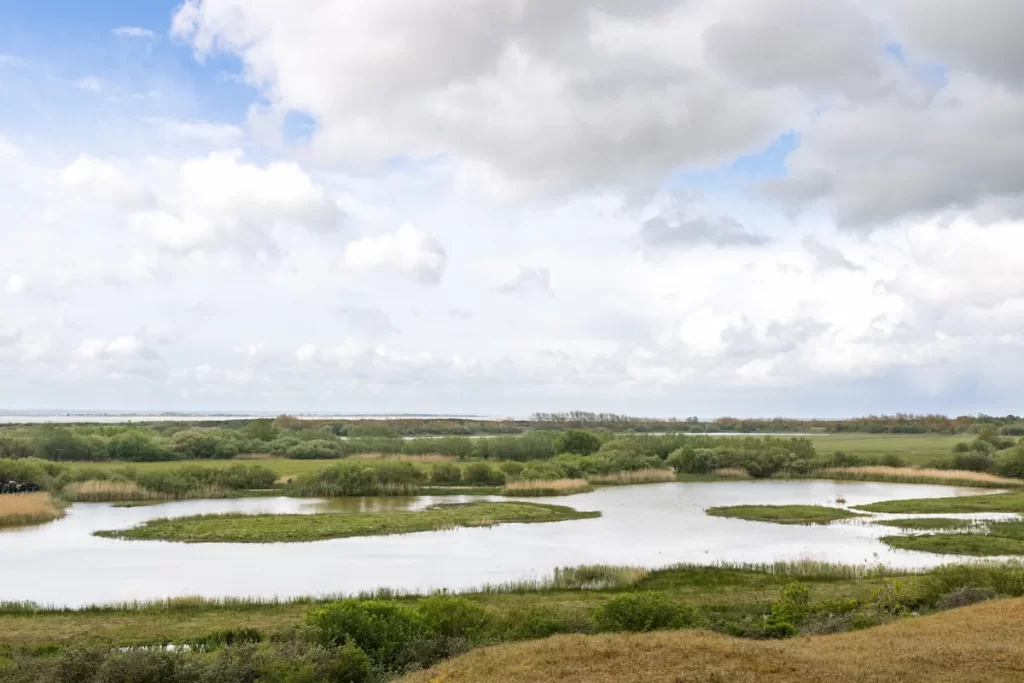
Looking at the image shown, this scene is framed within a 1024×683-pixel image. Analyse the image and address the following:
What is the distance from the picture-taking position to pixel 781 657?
1108 centimetres

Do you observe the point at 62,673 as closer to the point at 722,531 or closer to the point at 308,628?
the point at 308,628

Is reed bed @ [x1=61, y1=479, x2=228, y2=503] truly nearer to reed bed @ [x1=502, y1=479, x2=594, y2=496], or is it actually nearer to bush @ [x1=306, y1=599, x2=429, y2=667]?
reed bed @ [x1=502, y1=479, x2=594, y2=496]

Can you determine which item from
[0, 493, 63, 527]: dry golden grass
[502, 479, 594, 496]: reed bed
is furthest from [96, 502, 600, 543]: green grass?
[502, 479, 594, 496]: reed bed

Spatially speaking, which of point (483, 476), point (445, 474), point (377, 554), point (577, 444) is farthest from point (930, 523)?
point (577, 444)

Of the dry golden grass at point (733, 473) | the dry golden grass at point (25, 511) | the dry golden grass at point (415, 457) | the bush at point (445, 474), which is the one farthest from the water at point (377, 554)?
the dry golden grass at point (415, 457)

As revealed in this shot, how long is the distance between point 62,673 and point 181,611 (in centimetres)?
746

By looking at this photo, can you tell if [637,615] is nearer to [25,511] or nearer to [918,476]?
[25,511]

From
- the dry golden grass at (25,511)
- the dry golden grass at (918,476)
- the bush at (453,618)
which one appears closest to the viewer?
the bush at (453,618)

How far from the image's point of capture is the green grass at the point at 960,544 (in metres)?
27.6

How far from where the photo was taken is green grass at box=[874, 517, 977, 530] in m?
35.4

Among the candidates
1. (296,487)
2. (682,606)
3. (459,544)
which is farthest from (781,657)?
(296,487)

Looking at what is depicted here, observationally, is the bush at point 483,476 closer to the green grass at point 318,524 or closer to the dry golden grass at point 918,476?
the green grass at point 318,524

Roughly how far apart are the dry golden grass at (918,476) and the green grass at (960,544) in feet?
100

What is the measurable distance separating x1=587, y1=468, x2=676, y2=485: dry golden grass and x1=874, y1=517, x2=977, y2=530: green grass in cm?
2800
